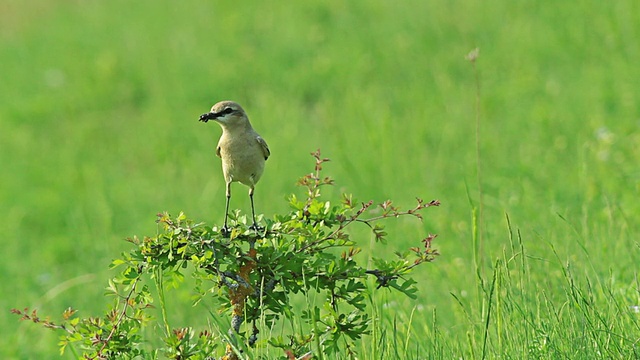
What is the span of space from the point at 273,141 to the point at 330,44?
8.69ft

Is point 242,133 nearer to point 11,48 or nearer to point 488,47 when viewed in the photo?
point 488,47

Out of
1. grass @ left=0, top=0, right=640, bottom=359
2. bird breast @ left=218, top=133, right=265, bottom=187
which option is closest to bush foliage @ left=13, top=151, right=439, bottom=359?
bird breast @ left=218, top=133, right=265, bottom=187

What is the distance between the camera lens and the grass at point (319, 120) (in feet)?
27.2

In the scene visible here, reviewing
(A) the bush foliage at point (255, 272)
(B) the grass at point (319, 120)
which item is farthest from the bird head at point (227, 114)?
(B) the grass at point (319, 120)

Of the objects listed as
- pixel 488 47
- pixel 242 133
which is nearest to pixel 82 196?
pixel 488 47

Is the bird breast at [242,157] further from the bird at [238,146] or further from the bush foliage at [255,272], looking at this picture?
the bush foliage at [255,272]

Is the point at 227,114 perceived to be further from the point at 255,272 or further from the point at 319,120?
the point at 319,120

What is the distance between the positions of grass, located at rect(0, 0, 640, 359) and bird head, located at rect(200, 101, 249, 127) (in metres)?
1.90

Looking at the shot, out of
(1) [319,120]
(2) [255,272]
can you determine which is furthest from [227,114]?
(1) [319,120]

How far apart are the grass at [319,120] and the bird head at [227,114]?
1.90m

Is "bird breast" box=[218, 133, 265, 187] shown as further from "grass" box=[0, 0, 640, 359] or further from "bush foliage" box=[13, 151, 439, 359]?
"grass" box=[0, 0, 640, 359]

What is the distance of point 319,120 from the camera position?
1160 centimetres

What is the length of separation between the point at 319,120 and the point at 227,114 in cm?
763

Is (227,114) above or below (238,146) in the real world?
above
